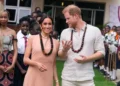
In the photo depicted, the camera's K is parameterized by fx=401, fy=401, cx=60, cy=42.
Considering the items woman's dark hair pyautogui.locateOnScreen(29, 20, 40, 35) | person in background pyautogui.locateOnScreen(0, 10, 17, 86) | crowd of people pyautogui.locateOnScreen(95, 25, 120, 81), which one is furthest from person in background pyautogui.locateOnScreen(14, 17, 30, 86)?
crowd of people pyautogui.locateOnScreen(95, 25, 120, 81)

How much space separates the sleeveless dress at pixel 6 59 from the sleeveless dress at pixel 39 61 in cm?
115

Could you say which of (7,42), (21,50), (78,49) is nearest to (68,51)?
(78,49)

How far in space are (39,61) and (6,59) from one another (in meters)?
1.36

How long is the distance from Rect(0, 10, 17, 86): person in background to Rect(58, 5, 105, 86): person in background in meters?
1.45

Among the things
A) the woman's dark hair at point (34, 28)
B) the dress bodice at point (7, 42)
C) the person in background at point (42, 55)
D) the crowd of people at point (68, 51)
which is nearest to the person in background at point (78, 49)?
the crowd of people at point (68, 51)

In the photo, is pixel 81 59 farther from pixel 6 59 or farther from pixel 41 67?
pixel 6 59

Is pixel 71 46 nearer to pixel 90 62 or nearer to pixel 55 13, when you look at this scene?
pixel 90 62

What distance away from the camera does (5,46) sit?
6539 millimetres

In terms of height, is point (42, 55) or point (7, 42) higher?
point (7, 42)

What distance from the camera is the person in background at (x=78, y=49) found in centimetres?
523

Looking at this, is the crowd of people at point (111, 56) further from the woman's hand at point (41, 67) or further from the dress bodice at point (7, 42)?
the woman's hand at point (41, 67)

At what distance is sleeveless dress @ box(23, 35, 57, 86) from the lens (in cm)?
539

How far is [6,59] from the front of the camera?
6.61 meters

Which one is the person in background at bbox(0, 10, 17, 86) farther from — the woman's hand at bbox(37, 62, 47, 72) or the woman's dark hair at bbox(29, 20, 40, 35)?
the woman's hand at bbox(37, 62, 47, 72)
